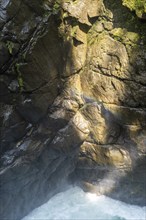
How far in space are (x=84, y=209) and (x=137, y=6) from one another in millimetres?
7544

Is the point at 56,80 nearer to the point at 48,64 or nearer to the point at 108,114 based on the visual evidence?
the point at 48,64

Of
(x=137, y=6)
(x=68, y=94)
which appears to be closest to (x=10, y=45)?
(x=68, y=94)

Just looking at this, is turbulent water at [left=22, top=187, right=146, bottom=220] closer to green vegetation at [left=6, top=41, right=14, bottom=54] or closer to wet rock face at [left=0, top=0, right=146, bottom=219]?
wet rock face at [left=0, top=0, right=146, bottom=219]

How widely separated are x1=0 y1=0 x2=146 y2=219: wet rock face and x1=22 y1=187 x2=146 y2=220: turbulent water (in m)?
0.92

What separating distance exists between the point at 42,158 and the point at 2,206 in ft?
6.71

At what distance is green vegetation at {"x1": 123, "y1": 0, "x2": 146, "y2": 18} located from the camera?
7957mm

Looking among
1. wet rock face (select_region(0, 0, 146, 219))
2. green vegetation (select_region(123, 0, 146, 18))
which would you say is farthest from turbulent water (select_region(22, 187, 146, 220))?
green vegetation (select_region(123, 0, 146, 18))

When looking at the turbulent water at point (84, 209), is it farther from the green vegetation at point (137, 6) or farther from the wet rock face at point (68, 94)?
the green vegetation at point (137, 6)

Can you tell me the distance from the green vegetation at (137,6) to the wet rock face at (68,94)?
215mm

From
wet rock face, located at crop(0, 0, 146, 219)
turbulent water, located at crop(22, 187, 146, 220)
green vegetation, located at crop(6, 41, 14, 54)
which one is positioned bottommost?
turbulent water, located at crop(22, 187, 146, 220)

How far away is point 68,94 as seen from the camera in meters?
9.12

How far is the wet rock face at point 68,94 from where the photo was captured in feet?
25.0

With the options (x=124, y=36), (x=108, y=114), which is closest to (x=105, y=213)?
(x=108, y=114)

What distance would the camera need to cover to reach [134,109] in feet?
29.4
